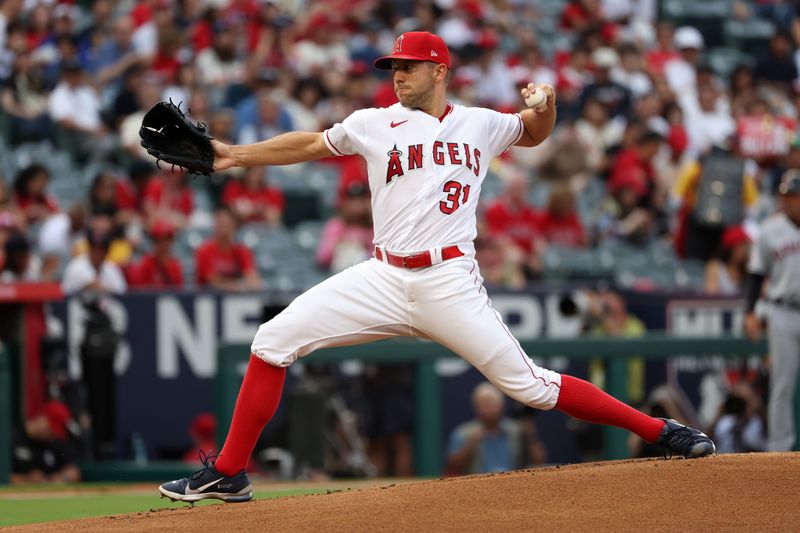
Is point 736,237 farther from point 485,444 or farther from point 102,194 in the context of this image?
point 102,194

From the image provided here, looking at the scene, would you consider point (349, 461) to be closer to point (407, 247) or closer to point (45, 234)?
point (45, 234)

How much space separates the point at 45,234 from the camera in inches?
436

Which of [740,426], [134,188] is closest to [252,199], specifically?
[134,188]

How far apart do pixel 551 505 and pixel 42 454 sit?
499 centimetres

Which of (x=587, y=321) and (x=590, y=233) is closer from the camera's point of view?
(x=587, y=321)

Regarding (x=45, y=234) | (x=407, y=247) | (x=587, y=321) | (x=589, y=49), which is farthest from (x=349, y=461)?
(x=589, y=49)

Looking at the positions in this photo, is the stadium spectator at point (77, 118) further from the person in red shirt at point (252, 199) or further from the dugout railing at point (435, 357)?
the dugout railing at point (435, 357)

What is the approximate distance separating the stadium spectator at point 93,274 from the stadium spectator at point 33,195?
837mm

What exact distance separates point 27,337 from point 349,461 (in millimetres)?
2445

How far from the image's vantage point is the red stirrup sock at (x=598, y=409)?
589cm

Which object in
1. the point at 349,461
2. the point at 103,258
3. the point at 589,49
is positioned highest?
the point at 589,49

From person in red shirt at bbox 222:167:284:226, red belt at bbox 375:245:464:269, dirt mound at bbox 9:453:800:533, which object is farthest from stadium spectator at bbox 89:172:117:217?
red belt at bbox 375:245:464:269

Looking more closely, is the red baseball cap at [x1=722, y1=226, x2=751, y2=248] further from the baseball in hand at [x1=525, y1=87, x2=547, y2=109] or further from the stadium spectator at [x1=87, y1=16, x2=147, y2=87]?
the baseball in hand at [x1=525, y1=87, x2=547, y2=109]

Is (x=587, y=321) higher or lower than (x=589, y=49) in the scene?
lower
